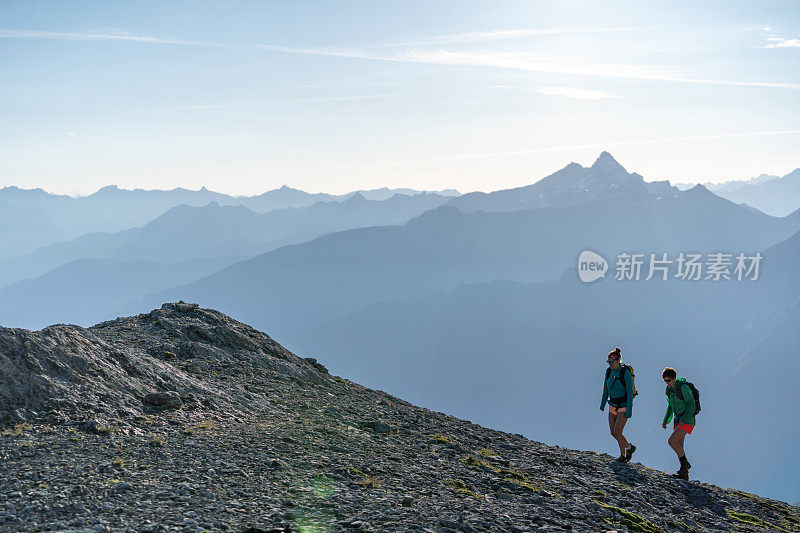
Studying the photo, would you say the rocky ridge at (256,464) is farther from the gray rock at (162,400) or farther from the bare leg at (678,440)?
the bare leg at (678,440)

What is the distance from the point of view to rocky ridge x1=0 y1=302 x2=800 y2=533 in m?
12.6

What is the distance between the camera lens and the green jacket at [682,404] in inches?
879

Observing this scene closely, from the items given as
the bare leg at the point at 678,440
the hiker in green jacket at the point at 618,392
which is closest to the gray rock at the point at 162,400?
the hiker in green jacket at the point at 618,392

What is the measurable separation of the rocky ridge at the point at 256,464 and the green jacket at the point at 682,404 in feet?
8.67

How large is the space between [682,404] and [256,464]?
16694 millimetres

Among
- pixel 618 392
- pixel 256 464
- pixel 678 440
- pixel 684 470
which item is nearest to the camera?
pixel 256 464

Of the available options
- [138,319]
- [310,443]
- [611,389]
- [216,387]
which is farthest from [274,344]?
[611,389]

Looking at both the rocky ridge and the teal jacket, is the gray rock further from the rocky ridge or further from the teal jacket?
the teal jacket

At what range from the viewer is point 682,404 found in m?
22.5

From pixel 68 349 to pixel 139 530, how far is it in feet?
42.5

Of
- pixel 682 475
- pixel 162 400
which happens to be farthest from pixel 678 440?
pixel 162 400

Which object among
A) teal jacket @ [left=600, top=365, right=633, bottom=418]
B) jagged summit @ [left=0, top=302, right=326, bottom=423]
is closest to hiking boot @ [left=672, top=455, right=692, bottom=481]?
teal jacket @ [left=600, top=365, right=633, bottom=418]

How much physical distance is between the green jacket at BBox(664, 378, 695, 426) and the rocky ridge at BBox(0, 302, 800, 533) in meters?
2.64

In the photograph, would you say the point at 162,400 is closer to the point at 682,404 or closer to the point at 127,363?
the point at 127,363
